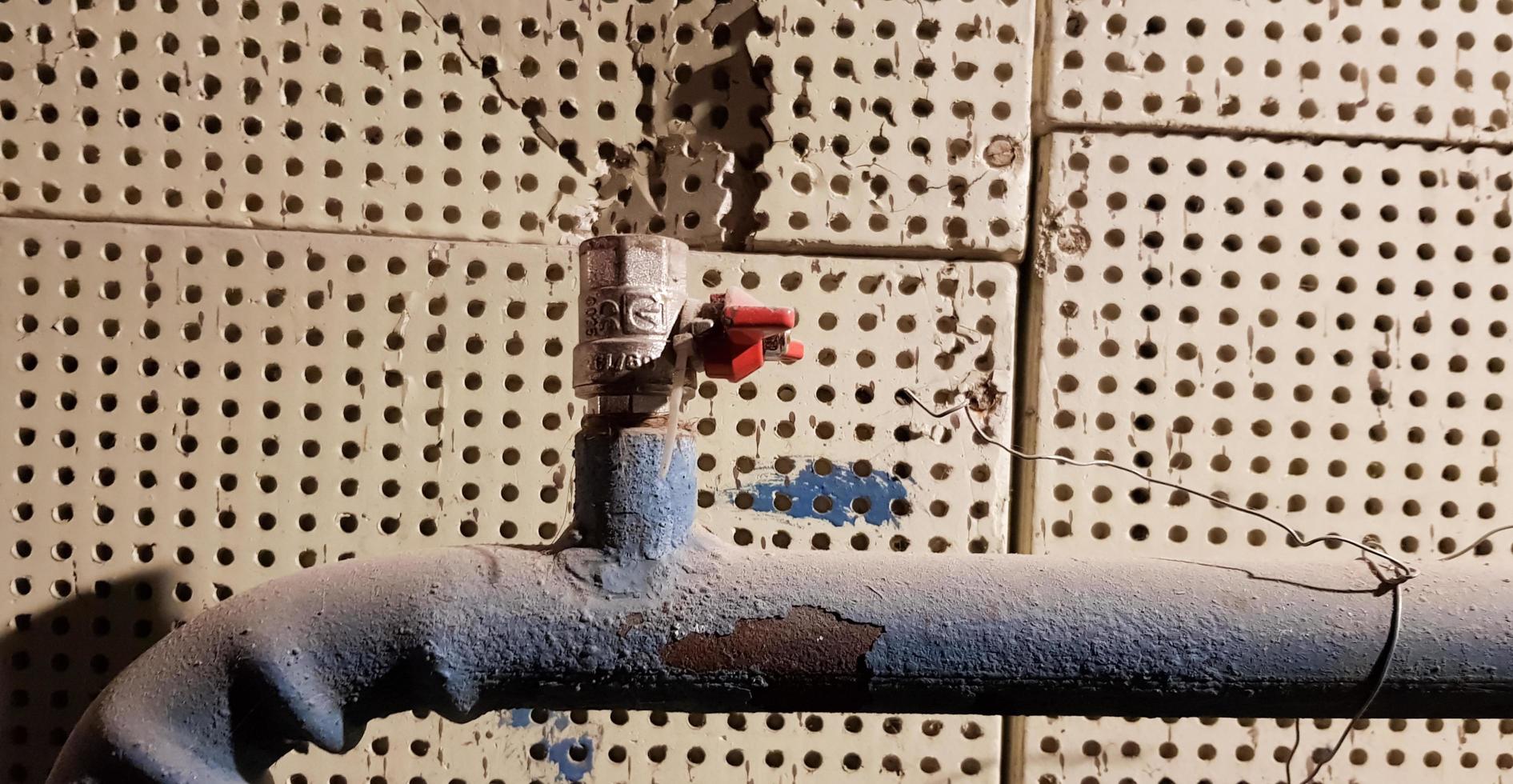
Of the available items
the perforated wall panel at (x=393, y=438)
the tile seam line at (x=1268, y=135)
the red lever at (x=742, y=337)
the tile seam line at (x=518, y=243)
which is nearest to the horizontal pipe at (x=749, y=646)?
the red lever at (x=742, y=337)

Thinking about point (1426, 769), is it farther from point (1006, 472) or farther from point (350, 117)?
point (350, 117)

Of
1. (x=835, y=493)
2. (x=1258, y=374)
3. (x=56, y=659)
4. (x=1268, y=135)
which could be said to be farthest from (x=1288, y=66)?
(x=56, y=659)

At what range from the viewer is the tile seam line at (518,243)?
29.5 inches

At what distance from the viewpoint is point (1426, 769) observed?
80cm

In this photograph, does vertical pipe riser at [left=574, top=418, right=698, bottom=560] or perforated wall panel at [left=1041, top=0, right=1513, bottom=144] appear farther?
perforated wall panel at [left=1041, top=0, right=1513, bottom=144]

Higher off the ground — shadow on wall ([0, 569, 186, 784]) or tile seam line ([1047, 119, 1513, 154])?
tile seam line ([1047, 119, 1513, 154])

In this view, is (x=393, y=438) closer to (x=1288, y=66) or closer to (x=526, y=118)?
(x=526, y=118)

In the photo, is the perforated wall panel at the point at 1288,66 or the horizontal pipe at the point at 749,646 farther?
the perforated wall panel at the point at 1288,66

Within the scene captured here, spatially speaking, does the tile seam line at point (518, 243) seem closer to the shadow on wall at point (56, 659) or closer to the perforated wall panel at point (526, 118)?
the perforated wall panel at point (526, 118)

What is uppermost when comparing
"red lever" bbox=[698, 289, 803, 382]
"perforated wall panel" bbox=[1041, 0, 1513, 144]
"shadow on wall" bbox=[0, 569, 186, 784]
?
"perforated wall panel" bbox=[1041, 0, 1513, 144]

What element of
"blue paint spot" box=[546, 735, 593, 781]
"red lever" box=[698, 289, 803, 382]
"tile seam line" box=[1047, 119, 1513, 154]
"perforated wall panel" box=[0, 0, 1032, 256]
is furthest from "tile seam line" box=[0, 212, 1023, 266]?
"blue paint spot" box=[546, 735, 593, 781]

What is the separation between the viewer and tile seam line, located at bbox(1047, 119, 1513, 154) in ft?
2.62

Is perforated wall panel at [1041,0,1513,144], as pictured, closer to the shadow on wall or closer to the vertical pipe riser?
the vertical pipe riser

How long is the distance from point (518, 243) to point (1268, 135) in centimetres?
→ 77
